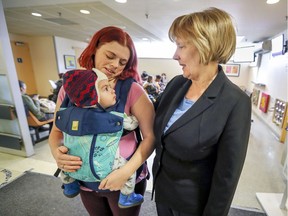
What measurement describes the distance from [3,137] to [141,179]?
9.78 ft

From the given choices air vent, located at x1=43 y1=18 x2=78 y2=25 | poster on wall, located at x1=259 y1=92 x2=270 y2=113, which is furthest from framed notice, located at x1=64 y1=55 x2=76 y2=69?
poster on wall, located at x1=259 y1=92 x2=270 y2=113

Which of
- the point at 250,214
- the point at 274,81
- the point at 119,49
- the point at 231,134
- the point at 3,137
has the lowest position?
the point at 250,214

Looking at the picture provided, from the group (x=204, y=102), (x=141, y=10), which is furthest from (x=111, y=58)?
(x=141, y=10)

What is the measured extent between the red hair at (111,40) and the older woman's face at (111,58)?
0.8 inches

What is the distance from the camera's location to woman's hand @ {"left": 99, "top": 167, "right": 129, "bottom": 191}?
2.49ft

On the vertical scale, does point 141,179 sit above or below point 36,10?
below

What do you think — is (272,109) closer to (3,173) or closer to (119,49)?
(119,49)

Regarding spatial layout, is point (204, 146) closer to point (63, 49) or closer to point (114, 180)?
point (114, 180)

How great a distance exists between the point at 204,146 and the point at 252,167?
249 centimetres

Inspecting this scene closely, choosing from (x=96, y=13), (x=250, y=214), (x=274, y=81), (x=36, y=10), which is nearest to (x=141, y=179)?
(x=250, y=214)

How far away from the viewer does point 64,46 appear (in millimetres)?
7703

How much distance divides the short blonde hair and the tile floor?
1.88 meters

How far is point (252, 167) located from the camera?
2.68m

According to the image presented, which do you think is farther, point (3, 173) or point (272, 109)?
point (272, 109)
